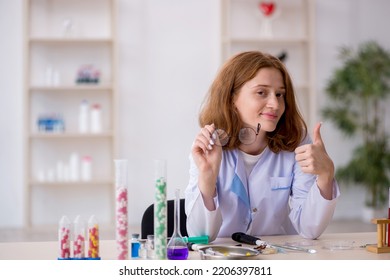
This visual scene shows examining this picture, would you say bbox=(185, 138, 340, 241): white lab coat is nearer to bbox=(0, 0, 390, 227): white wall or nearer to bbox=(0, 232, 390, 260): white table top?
bbox=(0, 232, 390, 260): white table top

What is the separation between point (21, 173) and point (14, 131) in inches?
15.7

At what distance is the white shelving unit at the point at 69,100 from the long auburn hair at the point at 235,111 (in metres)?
3.57

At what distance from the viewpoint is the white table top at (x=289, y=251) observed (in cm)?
154

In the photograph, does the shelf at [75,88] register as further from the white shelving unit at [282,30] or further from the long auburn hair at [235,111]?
the long auburn hair at [235,111]

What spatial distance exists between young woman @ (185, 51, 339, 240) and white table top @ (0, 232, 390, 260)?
8 cm

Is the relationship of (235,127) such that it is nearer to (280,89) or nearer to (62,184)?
(280,89)

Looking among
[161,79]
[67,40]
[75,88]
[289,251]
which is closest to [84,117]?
[75,88]

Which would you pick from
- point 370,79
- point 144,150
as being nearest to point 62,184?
point 144,150

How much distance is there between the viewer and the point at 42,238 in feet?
16.6

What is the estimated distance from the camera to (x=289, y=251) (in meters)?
1.62

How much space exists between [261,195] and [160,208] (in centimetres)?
71

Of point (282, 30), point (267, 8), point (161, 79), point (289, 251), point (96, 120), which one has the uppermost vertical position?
point (267, 8)

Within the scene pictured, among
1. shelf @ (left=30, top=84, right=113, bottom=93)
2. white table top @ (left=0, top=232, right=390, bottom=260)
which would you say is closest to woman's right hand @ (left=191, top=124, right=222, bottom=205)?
white table top @ (left=0, top=232, right=390, bottom=260)

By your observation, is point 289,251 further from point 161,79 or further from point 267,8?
point 267,8
